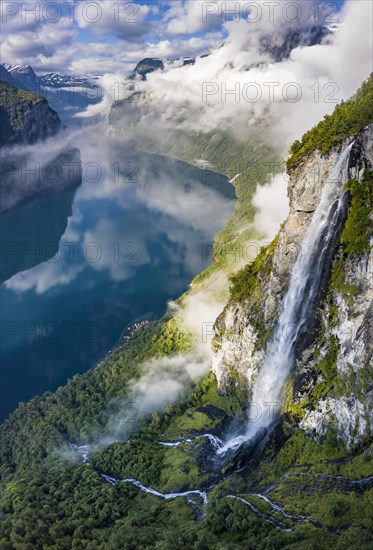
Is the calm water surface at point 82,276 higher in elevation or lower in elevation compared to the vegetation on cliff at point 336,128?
lower

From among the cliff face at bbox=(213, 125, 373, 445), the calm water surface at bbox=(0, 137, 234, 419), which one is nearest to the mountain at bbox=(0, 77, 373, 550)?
the cliff face at bbox=(213, 125, 373, 445)

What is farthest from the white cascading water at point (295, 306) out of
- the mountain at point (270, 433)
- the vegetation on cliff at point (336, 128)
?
the vegetation on cliff at point (336, 128)

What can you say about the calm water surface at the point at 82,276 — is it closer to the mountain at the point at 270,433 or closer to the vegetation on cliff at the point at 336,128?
the mountain at the point at 270,433

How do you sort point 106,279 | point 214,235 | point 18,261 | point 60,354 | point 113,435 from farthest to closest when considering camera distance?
point 214,235 < point 18,261 < point 106,279 < point 60,354 < point 113,435

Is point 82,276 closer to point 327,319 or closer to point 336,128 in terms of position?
point 327,319

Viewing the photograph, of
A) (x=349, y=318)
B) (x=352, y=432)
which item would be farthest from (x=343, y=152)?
(x=352, y=432)

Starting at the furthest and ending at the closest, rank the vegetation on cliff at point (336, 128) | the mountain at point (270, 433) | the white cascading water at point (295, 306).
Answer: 1. the white cascading water at point (295, 306)
2. the vegetation on cliff at point (336, 128)
3. the mountain at point (270, 433)

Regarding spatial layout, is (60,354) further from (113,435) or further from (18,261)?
(18,261)
